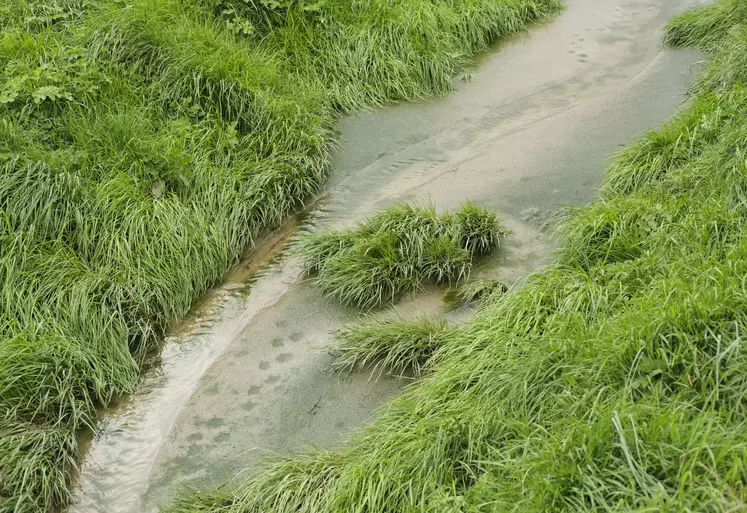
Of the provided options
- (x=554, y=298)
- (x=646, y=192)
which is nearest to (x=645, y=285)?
(x=554, y=298)

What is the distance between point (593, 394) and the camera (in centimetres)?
343

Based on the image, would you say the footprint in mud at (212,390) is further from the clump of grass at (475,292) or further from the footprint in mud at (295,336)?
the clump of grass at (475,292)

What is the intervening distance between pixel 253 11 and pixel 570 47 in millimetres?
3115

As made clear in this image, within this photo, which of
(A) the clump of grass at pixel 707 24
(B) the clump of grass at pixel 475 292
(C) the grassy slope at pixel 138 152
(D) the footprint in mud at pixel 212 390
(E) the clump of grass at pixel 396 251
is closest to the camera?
(C) the grassy slope at pixel 138 152

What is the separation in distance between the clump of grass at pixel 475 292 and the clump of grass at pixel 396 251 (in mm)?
153

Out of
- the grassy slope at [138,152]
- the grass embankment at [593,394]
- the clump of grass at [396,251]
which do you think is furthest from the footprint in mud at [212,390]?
the clump of grass at [396,251]

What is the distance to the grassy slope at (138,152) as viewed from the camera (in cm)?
466

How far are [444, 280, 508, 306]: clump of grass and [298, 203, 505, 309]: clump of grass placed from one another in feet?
0.50

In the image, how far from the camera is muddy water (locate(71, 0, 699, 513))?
4.43 meters

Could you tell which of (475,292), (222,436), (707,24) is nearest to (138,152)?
(222,436)

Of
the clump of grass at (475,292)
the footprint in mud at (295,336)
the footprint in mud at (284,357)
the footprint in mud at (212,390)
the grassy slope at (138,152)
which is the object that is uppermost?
the grassy slope at (138,152)

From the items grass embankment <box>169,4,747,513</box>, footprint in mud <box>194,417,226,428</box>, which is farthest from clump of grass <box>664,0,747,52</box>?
footprint in mud <box>194,417,226,428</box>

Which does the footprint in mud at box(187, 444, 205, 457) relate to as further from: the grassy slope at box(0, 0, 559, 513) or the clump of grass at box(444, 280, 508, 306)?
the clump of grass at box(444, 280, 508, 306)

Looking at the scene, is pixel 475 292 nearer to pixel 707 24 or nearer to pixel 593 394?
pixel 593 394
